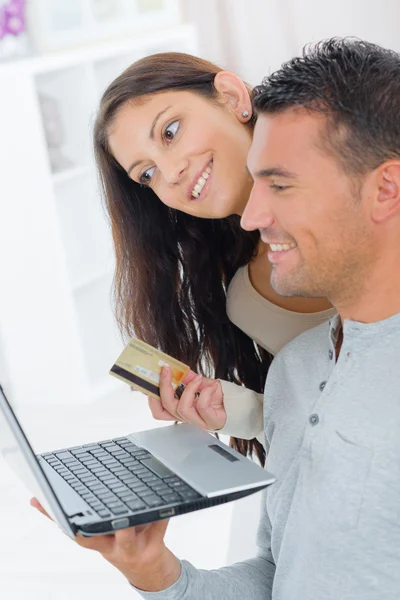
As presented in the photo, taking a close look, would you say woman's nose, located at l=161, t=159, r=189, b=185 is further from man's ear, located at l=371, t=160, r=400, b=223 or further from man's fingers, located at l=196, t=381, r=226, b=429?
man's ear, located at l=371, t=160, r=400, b=223

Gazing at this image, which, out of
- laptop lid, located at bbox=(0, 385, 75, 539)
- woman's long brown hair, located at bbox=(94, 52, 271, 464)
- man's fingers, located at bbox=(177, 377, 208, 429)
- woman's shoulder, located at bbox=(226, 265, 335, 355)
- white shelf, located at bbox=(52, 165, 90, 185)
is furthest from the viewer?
white shelf, located at bbox=(52, 165, 90, 185)

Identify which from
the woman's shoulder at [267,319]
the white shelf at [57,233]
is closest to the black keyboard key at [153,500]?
the woman's shoulder at [267,319]

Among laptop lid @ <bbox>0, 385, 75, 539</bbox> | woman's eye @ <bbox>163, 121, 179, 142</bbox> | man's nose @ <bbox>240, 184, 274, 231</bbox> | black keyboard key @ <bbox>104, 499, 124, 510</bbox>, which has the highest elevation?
man's nose @ <bbox>240, 184, 274, 231</bbox>

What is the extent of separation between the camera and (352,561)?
46.3 inches

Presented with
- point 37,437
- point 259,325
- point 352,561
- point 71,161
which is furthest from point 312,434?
point 71,161

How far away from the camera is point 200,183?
177cm

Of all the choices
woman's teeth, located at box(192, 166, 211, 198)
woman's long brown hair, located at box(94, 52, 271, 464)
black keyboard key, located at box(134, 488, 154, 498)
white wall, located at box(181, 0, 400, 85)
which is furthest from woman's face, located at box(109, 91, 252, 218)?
white wall, located at box(181, 0, 400, 85)

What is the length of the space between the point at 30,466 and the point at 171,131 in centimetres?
86

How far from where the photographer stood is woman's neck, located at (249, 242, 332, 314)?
1.86 metres

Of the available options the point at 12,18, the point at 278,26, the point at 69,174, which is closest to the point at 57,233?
the point at 69,174

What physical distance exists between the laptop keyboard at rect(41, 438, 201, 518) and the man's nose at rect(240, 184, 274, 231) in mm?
340

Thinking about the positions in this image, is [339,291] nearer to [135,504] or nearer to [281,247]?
[281,247]

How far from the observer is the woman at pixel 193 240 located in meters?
1.76

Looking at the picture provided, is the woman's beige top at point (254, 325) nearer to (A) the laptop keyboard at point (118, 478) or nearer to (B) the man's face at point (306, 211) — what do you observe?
(A) the laptop keyboard at point (118, 478)
